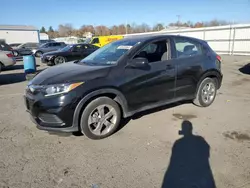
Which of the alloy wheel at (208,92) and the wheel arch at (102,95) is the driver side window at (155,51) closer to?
the wheel arch at (102,95)

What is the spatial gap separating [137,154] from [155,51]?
2215mm

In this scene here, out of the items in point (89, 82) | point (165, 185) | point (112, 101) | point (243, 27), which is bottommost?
point (165, 185)

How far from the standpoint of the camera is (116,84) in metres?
3.74

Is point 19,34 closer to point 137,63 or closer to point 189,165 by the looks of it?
point 137,63

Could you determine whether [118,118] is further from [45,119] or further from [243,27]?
[243,27]

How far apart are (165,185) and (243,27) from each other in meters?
21.0

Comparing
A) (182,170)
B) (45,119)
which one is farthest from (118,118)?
(182,170)

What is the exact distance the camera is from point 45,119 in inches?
138

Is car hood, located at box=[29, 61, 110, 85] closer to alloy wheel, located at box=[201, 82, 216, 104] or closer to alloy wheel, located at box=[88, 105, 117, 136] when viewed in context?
alloy wheel, located at box=[88, 105, 117, 136]

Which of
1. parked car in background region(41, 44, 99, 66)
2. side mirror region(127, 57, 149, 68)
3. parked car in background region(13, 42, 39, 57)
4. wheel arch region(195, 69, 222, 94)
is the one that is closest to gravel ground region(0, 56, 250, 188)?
wheel arch region(195, 69, 222, 94)

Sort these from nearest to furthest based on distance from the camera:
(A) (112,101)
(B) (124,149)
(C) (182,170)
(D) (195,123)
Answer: (C) (182,170)
(B) (124,149)
(A) (112,101)
(D) (195,123)

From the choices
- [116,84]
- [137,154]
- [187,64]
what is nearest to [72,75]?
[116,84]

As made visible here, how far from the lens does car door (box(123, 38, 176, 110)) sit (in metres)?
3.96

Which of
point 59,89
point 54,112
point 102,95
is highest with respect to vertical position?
point 59,89
